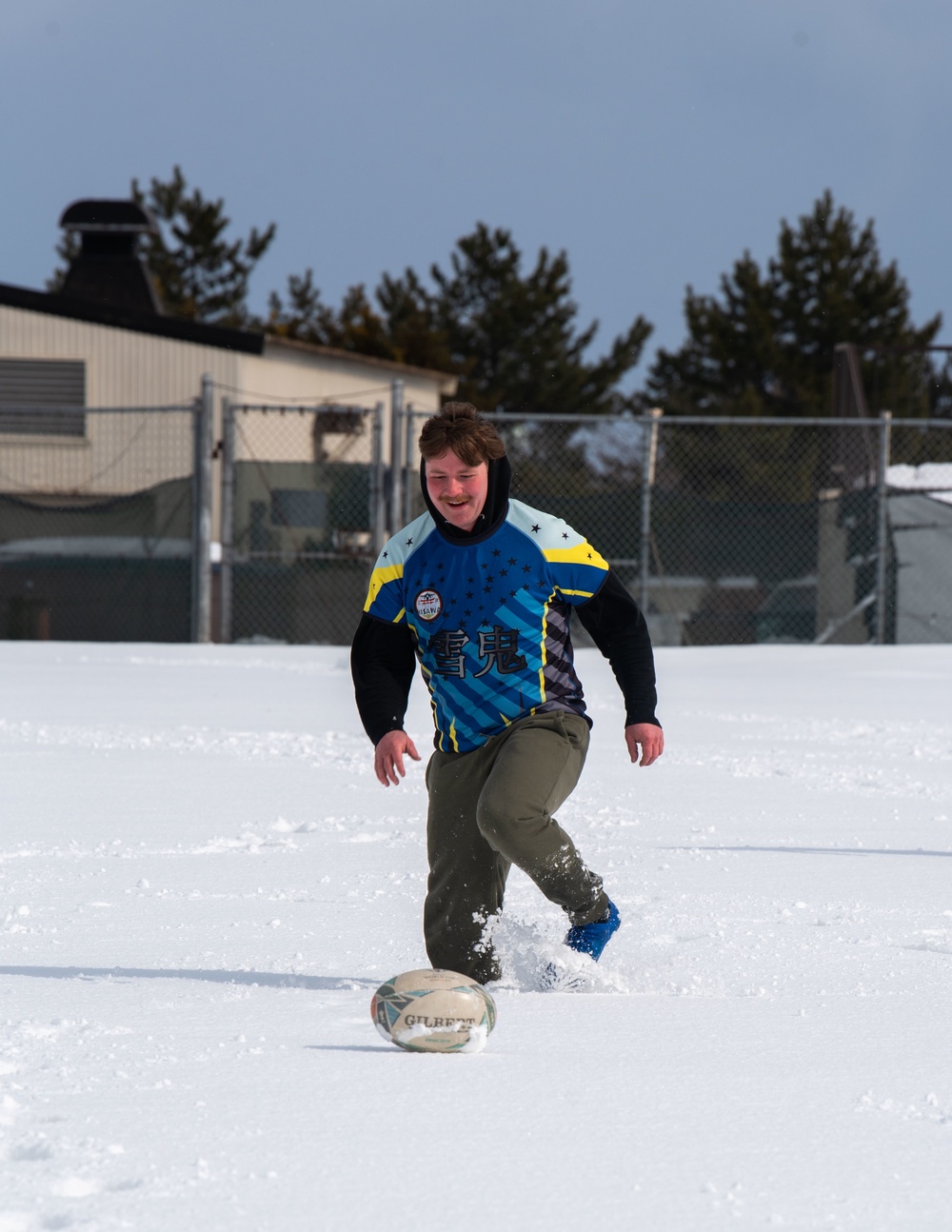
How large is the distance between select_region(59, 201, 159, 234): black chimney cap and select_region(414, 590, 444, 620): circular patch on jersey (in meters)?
22.4

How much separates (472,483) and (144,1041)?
139 centimetres

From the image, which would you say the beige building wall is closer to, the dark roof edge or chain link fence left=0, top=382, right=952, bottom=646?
the dark roof edge

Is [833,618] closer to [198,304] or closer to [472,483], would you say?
[472,483]

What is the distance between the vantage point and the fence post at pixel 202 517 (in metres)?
13.8

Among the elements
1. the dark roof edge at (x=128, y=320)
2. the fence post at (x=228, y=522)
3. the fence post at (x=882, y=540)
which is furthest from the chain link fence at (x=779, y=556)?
the dark roof edge at (x=128, y=320)

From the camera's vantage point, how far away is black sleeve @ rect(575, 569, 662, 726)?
3.68 meters

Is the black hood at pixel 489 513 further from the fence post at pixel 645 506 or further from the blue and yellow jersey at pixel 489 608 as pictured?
the fence post at pixel 645 506

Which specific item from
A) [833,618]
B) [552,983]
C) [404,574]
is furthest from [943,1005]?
[833,618]

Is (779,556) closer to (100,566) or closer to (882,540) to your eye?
(882,540)

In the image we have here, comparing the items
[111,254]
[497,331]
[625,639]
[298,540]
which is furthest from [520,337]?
[625,639]

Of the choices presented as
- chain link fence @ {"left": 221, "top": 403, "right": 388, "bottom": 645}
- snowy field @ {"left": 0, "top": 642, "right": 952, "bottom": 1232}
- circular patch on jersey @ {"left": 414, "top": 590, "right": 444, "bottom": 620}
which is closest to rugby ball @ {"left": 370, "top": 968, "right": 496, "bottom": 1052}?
snowy field @ {"left": 0, "top": 642, "right": 952, "bottom": 1232}

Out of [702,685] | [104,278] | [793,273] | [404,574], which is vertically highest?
[793,273]

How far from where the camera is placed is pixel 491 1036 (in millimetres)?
3148

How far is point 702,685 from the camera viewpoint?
11008 mm
